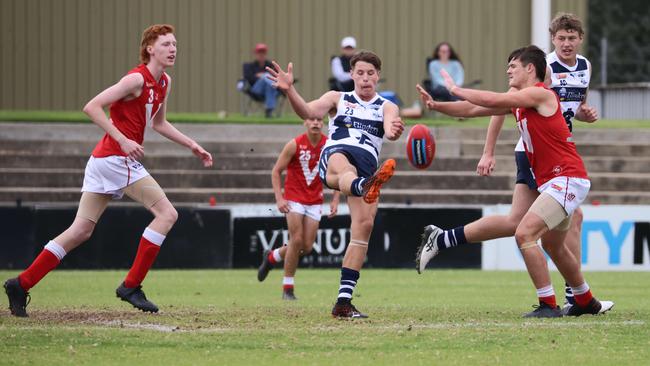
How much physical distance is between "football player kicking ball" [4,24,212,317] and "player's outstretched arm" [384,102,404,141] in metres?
1.73

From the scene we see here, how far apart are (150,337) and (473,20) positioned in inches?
832

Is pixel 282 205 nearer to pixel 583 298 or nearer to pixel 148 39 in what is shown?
pixel 148 39

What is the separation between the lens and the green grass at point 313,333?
7910 mm

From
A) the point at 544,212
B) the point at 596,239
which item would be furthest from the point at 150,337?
the point at 596,239

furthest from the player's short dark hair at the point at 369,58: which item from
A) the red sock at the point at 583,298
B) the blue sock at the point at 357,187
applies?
the red sock at the point at 583,298

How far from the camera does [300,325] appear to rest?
9.48 m

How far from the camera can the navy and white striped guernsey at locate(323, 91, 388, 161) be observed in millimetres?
10266

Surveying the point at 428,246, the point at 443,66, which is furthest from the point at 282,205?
the point at 443,66

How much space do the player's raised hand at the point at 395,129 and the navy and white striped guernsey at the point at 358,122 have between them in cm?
46

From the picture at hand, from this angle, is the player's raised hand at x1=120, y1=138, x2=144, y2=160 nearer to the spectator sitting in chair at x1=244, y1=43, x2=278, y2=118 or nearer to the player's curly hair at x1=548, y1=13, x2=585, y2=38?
the player's curly hair at x1=548, y1=13, x2=585, y2=38

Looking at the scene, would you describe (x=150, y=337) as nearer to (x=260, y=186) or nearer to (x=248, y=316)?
(x=248, y=316)

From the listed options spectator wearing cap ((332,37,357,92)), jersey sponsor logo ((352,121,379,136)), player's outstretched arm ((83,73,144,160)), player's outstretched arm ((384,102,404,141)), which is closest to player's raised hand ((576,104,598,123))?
player's outstretched arm ((384,102,404,141))

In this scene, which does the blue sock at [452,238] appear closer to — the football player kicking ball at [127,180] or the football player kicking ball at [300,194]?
the football player kicking ball at [127,180]

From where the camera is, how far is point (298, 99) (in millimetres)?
9969
